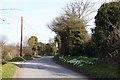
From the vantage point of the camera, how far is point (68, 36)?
52312 mm

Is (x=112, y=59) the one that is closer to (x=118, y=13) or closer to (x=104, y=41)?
(x=104, y=41)

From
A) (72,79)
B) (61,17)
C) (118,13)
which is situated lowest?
(72,79)

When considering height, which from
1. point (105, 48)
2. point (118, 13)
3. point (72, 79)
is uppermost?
point (118, 13)

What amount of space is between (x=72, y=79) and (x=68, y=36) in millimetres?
31373

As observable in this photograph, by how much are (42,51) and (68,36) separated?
6728 centimetres

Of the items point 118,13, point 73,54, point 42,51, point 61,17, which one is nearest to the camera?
point 118,13

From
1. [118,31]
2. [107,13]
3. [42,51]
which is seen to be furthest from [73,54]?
[42,51]

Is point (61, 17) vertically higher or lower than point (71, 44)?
higher

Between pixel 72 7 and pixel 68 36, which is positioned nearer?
pixel 68 36

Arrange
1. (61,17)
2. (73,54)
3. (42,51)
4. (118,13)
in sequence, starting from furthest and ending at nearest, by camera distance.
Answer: (42,51) → (61,17) → (73,54) → (118,13)

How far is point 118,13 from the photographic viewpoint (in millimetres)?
26844

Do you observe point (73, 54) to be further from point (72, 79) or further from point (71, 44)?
point (72, 79)

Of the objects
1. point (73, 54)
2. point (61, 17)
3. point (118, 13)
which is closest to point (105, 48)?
point (118, 13)

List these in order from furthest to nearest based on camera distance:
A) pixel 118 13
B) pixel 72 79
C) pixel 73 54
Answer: pixel 73 54
pixel 118 13
pixel 72 79
